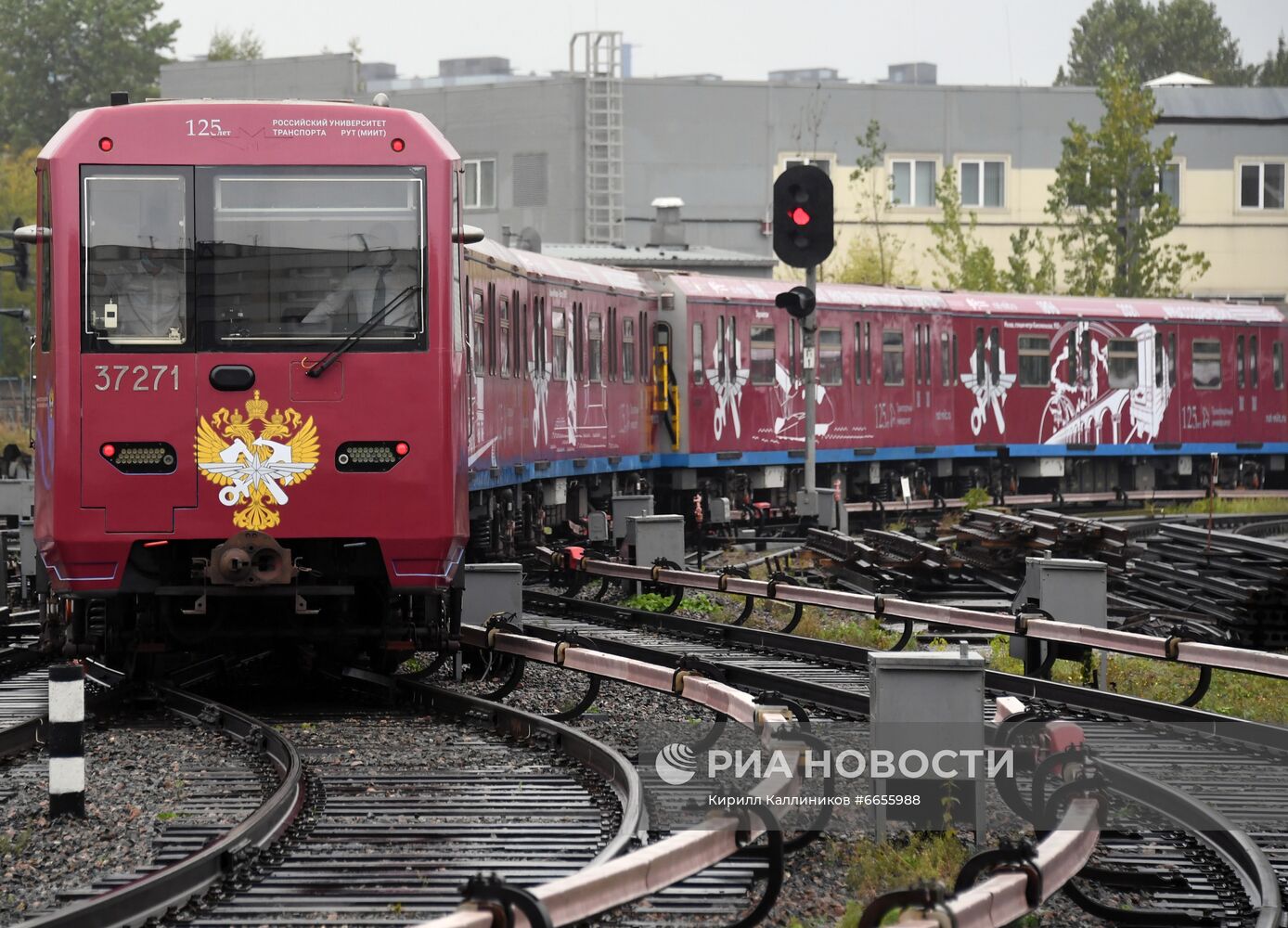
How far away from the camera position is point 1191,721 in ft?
36.5

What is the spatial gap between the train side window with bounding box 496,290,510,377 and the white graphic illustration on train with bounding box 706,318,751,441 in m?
8.06

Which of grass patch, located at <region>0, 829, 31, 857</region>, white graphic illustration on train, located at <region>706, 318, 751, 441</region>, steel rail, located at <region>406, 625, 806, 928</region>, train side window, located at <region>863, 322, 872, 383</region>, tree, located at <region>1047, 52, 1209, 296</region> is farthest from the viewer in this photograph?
tree, located at <region>1047, 52, 1209, 296</region>

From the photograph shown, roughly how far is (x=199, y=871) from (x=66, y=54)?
283 feet

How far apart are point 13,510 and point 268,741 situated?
50.5 ft

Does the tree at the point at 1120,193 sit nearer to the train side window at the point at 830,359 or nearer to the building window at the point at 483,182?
the building window at the point at 483,182

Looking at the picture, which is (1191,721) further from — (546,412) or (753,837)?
(546,412)

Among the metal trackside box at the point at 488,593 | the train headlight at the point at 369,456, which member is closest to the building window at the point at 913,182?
the metal trackside box at the point at 488,593

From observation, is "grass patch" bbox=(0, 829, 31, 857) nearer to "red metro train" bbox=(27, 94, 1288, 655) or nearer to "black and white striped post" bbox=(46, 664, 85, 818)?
"black and white striped post" bbox=(46, 664, 85, 818)

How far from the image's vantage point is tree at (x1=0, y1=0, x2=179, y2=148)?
87.2 m

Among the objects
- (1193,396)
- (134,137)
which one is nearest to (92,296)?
(134,137)

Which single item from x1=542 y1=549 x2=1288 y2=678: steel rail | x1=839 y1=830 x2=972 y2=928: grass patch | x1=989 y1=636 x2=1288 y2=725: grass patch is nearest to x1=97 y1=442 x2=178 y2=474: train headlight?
x1=839 y1=830 x2=972 y2=928: grass patch

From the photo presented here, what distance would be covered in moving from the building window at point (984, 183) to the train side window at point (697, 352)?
3395 centimetres

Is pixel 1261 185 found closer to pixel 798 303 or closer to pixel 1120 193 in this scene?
pixel 1120 193

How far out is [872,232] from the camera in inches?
2327
